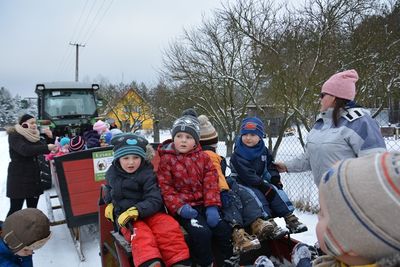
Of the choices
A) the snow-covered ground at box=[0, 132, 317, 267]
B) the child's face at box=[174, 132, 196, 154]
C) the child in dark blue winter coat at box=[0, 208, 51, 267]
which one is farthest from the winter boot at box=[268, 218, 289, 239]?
the snow-covered ground at box=[0, 132, 317, 267]

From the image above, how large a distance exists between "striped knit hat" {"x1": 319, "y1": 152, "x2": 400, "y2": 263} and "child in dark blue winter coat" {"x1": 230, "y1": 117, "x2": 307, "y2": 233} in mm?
2099

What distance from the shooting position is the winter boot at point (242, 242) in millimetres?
2623

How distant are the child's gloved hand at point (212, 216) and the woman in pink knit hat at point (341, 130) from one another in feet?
2.68

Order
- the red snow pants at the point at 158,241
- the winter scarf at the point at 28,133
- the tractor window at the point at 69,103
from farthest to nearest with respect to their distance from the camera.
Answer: the tractor window at the point at 69,103, the winter scarf at the point at 28,133, the red snow pants at the point at 158,241

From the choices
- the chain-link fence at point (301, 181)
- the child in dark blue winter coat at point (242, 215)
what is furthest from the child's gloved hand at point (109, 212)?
the chain-link fence at point (301, 181)

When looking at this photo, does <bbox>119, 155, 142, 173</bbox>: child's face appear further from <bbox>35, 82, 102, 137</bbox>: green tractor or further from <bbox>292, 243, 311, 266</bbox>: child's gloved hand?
<bbox>35, 82, 102, 137</bbox>: green tractor

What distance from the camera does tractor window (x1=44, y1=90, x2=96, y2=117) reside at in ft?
32.8

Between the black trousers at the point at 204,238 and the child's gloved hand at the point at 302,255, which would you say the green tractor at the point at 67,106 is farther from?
the child's gloved hand at the point at 302,255

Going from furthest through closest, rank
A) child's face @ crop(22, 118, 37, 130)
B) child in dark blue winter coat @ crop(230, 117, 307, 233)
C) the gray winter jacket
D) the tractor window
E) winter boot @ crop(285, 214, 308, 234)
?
the tractor window, child's face @ crop(22, 118, 37, 130), child in dark blue winter coat @ crop(230, 117, 307, 233), winter boot @ crop(285, 214, 308, 234), the gray winter jacket

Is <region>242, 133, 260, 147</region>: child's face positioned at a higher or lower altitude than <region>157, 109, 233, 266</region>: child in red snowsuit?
higher

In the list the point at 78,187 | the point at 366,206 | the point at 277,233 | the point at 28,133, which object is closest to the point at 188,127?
the point at 277,233

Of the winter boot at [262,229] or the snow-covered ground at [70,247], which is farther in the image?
the snow-covered ground at [70,247]

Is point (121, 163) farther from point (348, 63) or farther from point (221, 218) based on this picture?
point (348, 63)

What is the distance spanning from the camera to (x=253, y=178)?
3.18 m
